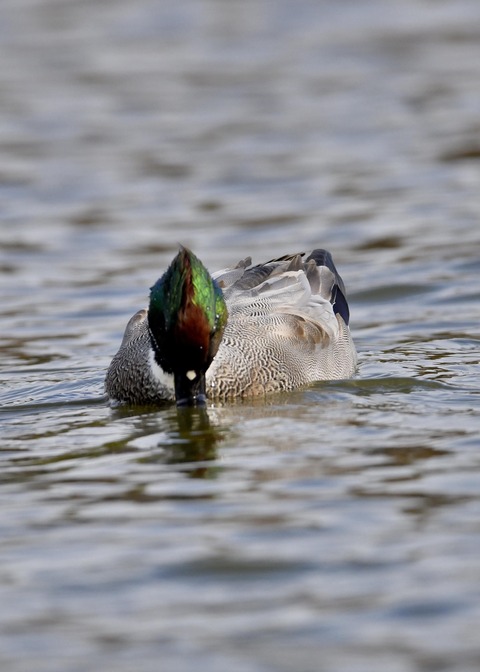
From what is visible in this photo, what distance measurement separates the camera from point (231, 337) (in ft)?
30.8

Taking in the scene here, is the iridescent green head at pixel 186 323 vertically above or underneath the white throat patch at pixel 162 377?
above

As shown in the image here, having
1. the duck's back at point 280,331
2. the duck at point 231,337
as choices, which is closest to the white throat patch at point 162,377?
the duck at point 231,337

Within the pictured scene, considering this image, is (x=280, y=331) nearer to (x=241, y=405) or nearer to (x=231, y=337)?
(x=231, y=337)

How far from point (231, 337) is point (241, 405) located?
0.55 metres

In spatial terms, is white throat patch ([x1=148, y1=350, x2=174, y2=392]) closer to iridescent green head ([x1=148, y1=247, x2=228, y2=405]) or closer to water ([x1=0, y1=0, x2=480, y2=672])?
iridescent green head ([x1=148, y1=247, x2=228, y2=405])

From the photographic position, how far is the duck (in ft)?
28.2

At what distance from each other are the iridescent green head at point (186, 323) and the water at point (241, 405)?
→ 0.93ft

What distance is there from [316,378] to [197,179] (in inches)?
299

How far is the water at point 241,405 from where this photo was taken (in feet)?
17.8

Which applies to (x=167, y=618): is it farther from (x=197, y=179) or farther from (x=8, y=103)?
(x=8, y=103)

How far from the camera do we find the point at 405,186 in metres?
15.9

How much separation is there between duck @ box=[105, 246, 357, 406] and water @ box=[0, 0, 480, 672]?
246mm

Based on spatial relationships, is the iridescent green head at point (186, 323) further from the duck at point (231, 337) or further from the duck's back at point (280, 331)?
the duck's back at point (280, 331)

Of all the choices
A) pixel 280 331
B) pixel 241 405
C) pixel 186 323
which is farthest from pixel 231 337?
pixel 186 323
